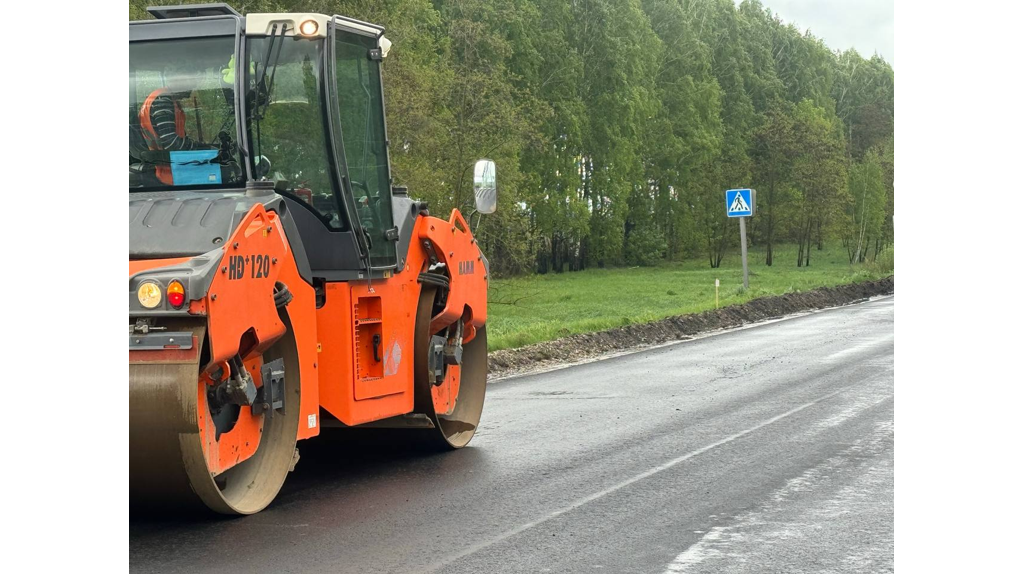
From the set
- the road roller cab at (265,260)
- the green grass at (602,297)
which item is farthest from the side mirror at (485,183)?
the green grass at (602,297)

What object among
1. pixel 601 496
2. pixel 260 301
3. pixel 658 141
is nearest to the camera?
pixel 260 301

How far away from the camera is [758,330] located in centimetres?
2150

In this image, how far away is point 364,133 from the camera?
27.9 ft

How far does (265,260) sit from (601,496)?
8.22 feet

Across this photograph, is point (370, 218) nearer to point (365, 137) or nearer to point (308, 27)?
point (365, 137)

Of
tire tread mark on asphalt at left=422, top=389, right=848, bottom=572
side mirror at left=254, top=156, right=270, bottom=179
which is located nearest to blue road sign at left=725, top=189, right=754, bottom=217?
tire tread mark on asphalt at left=422, top=389, right=848, bottom=572

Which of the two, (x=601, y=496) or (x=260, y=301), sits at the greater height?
(x=260, y=301)

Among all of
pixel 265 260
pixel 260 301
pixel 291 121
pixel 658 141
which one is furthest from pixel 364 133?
pixel 658 141

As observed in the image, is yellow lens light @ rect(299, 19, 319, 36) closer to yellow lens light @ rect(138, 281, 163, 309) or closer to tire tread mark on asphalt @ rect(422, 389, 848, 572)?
yellow lens light @ rect(138, 281, 163, 309)

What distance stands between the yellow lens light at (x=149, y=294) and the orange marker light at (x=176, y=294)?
0.16ft

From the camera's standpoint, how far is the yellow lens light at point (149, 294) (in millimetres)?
6133

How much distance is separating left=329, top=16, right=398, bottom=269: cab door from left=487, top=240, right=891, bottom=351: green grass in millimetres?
8205
